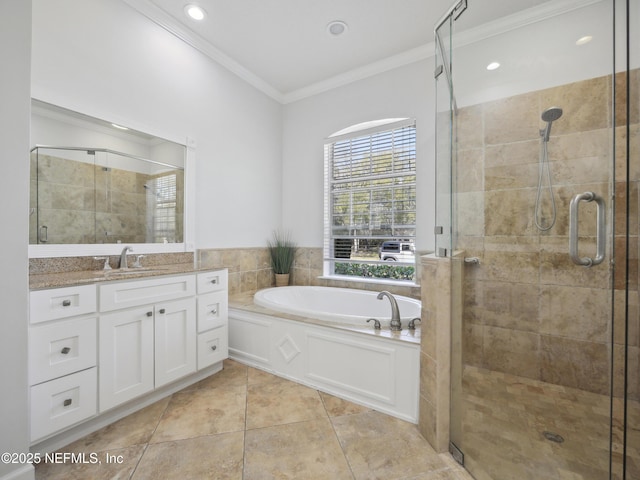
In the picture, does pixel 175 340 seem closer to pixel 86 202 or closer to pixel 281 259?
pixel 86 202

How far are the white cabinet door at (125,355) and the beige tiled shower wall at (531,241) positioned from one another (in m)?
1.87

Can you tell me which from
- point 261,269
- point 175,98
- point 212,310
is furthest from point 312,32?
point 212,310

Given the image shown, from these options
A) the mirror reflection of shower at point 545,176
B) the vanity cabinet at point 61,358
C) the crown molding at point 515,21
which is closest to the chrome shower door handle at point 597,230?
the mirror reflection of shower at point 545,176

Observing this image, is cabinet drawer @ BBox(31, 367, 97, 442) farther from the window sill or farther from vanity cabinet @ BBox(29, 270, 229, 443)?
the window sill

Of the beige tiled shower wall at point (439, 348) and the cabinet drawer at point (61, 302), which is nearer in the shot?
the cabinet drawer at point (61, 302)

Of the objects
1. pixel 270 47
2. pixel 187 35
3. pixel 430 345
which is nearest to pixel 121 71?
pixel 187 35

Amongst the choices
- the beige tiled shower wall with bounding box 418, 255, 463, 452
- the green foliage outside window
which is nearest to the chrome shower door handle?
the beige tiled shower wall with bounding box 418, 255, 463, 452

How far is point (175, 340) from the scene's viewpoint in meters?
1.88

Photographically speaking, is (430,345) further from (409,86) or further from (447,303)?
(409,86)

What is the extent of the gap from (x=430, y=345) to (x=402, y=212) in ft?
5.28

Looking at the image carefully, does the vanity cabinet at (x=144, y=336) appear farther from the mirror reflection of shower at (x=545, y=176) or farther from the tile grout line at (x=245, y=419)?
the mirror reflection of shower at (x=545, y=176)

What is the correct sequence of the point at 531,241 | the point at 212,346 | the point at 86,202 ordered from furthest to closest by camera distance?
the point at 212,346
the point at 86,202
the point at 531,241

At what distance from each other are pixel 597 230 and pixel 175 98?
120 inches

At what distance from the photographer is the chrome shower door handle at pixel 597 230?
1.33m
